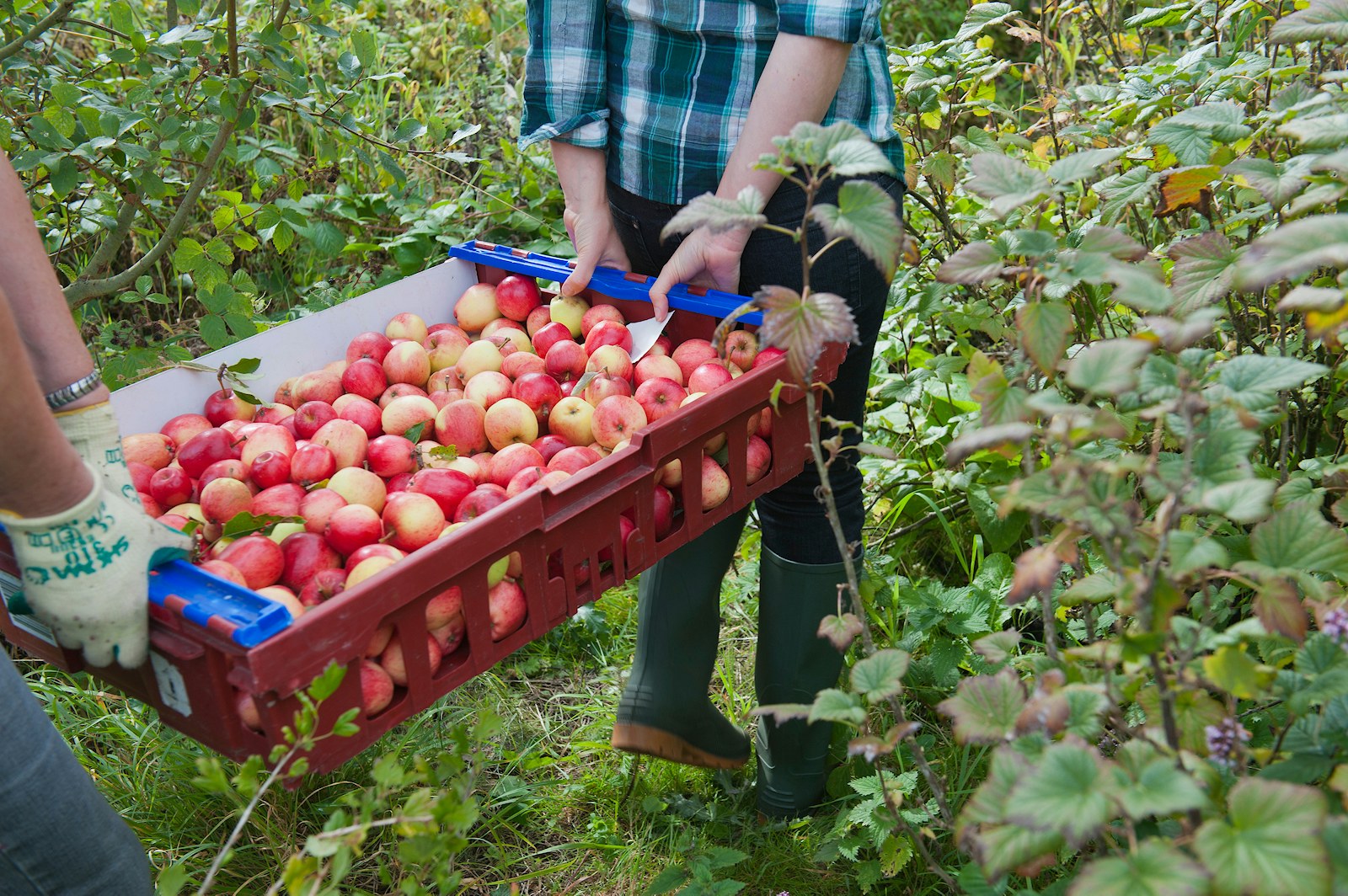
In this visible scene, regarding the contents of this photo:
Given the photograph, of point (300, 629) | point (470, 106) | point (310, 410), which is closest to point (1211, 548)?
point (300, 629)

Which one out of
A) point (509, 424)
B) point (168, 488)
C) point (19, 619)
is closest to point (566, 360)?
point (509, 424)

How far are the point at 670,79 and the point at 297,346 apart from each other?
756mm

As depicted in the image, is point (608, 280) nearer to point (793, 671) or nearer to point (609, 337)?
A: point (609, 337)

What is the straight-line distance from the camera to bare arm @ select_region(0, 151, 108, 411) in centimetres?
131

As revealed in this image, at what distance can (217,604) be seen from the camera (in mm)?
1160

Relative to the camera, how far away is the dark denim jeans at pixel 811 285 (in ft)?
5.73

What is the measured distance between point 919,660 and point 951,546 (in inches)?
17.6

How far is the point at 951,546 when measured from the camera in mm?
2662

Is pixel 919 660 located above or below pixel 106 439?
below

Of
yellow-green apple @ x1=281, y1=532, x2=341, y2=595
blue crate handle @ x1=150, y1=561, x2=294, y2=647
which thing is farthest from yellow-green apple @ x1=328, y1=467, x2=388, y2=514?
blue crate handle @ x1=150, y1=561, x2=294, y2=647

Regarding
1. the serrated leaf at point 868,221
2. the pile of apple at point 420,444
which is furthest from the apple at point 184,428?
the serrated leaf at point 868,221

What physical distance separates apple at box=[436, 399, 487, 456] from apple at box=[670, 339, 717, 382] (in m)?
0.32

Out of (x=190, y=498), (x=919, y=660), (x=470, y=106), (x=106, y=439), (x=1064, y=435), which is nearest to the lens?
(x=1064, y=435)

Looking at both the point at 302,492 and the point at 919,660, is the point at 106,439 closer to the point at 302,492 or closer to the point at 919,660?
the point at 302,492
